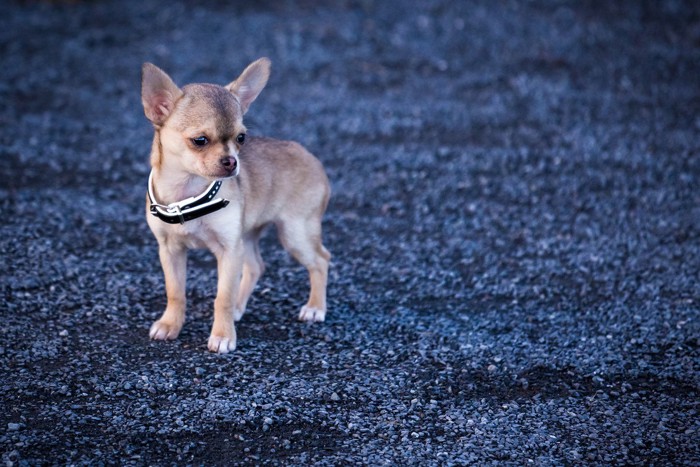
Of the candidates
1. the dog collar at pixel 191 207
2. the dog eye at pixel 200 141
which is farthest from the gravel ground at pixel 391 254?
the dog eye at pixel 200 141

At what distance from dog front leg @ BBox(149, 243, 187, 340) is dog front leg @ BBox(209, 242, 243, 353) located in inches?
12.5

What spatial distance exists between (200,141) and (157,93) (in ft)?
1.49

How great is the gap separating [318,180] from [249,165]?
2.03 feet

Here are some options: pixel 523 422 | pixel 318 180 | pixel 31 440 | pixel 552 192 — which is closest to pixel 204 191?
pixel 318 180

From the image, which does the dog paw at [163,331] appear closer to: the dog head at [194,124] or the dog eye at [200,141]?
the dog head at [194,124]

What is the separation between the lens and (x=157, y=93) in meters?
5.65

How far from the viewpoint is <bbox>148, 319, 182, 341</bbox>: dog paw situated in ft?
20.3

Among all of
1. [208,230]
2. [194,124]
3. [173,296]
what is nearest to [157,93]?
[194,124]

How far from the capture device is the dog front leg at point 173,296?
20.2 feet

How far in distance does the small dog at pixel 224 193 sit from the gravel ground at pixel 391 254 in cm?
36

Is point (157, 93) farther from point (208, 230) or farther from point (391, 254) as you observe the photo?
point (391, 254)

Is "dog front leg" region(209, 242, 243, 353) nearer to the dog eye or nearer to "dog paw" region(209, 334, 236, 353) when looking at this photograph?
"dog paw" region(209, 334, 236, 353)

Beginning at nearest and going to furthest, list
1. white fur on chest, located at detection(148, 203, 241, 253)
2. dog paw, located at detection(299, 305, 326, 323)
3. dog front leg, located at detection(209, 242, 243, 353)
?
white fur on chest, located at detection(148, 203, 241, 253) < dog front leg, located at detection(209, 242, 243, 353) < dog paw, located at detection(299, 305, 326, 323)

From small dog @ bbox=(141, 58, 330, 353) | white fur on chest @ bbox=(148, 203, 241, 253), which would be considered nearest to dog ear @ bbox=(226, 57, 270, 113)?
small dog @ bbox=(141, 58, 330, 353)
